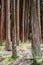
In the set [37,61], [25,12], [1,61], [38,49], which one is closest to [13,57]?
[1,61]

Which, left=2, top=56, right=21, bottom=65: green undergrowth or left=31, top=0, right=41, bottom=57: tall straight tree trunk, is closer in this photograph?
left=2, top=56, right=21, bottom=65: green undergrowth

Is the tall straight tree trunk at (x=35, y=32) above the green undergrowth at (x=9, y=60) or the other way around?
above

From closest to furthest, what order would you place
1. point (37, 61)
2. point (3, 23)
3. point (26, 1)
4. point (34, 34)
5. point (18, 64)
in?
point (37, 61), point (18, 64), point (34, 34), point (3, 23), point (26, 1)

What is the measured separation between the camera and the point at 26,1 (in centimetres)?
1830

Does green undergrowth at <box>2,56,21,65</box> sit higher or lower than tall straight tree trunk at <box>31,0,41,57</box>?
lower

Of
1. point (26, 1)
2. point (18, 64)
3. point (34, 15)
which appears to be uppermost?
point (26, 1)

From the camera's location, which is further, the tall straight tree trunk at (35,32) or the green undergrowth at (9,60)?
the tall straight tree trunk at (35,32)

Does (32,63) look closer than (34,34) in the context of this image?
Yes

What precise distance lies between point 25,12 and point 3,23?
300cm

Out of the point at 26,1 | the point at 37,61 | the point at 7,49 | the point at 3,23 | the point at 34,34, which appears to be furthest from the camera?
the point at 26,1

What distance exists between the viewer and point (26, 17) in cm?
1886

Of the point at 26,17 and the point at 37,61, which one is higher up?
the point at 26,17

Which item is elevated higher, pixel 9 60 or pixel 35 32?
pixel 35 32

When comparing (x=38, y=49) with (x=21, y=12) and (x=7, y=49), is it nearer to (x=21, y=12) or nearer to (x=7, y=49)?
(x=7, y=49)
